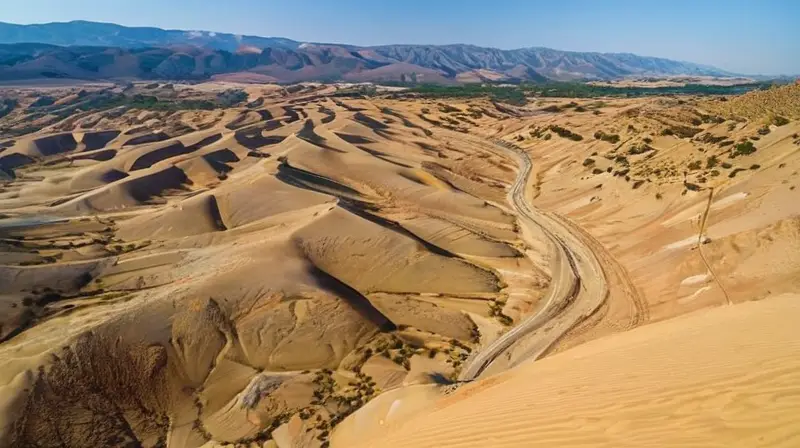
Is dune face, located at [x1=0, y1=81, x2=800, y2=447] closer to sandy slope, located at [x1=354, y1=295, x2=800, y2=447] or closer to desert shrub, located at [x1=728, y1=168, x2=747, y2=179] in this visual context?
sandy slope, located at [x1=354, y1=295, x2=800, y2=447]

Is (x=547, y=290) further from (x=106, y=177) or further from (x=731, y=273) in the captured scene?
(x=106, y=177)

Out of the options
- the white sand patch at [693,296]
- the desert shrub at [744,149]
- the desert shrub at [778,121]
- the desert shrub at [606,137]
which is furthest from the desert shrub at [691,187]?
the desert shrub at [606,137]

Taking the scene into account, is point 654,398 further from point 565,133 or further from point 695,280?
point 565,133

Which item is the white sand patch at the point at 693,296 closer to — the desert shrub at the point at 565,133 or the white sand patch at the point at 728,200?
the white sand patch at the point at 728,200

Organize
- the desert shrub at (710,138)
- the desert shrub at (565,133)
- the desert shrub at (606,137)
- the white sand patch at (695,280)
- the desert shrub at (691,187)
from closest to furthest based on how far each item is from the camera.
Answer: the white sand patch at (695,280)
the desert shrub at (691,187)
the desert shrub at (710,138)
the desert shrub at (606,137)
the desert shrub at (565,133)

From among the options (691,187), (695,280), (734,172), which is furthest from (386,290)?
(734,172)

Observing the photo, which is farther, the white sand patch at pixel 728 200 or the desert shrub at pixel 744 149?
the desert shrub at pixel 744 149

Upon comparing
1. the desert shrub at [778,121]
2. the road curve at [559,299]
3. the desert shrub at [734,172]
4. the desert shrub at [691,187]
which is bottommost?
the road curve at [559,299]

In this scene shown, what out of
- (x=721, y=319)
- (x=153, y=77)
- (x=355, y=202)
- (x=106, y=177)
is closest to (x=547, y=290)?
(x=721, y=319)
